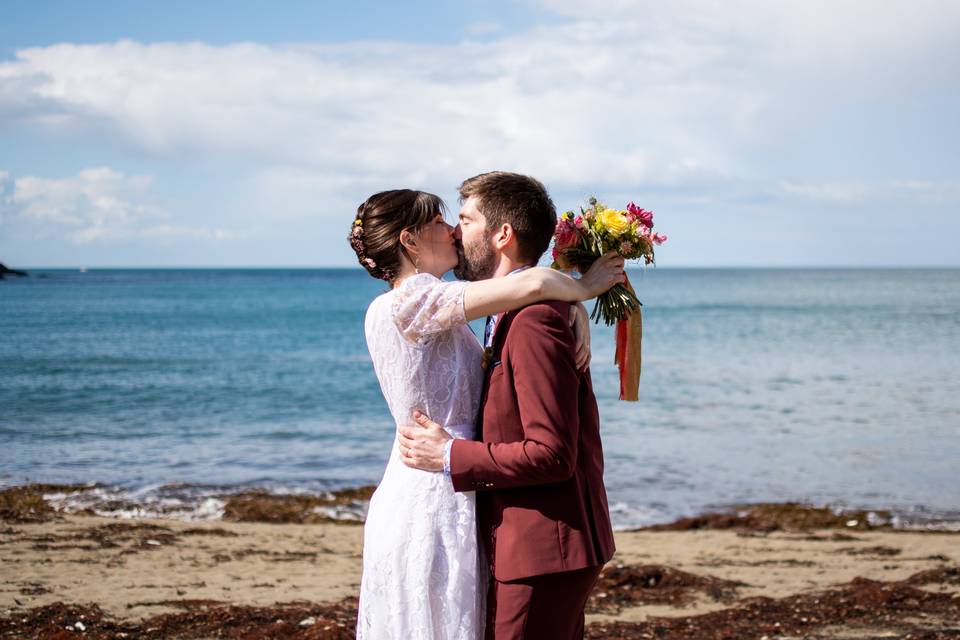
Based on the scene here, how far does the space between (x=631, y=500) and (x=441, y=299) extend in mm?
9632

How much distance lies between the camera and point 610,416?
729 inches

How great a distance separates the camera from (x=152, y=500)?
11.7 m

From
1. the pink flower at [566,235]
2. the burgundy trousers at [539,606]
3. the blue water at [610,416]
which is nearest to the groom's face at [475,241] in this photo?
the pink flower at [566,235]

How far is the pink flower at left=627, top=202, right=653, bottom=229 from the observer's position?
3088mm

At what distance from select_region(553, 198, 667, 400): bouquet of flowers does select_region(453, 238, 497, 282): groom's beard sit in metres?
0.25

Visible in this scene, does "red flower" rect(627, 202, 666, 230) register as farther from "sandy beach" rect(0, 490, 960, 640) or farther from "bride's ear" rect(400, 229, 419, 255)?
"sandy beach" rect(0, 490, 960, 640)

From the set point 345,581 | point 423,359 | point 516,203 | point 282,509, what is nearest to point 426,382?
point 423,359

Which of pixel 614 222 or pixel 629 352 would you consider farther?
pixel 629 352

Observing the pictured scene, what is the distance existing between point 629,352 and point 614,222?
50cm

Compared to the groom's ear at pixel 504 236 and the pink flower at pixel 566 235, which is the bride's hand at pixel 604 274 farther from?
the groom's ear at pixel 504 236

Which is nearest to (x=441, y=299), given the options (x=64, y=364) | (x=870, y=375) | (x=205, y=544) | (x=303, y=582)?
(x=303, y=582)

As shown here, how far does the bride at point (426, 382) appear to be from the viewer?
2.88 m

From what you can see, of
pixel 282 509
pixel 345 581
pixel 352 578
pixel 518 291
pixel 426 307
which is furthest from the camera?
→ pixel 282 509

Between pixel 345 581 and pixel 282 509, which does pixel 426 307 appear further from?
pixel 282 509
